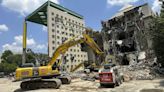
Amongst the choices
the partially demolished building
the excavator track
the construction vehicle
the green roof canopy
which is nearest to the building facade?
the green roof canopy

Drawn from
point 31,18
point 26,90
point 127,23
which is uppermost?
point 31,18

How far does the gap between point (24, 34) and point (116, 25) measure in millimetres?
26429

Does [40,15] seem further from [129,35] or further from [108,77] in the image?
[108,77]

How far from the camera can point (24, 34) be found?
28.9m

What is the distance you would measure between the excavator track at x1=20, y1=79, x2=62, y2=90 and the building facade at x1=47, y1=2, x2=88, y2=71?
4752 cm

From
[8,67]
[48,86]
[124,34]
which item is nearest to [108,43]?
[124,34]

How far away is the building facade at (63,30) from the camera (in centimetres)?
7531

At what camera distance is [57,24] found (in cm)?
8094

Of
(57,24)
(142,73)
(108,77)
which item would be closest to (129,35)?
(142,73)

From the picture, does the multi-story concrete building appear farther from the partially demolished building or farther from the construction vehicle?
the construction vehicle

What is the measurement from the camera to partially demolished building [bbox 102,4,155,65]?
42750 millimetres

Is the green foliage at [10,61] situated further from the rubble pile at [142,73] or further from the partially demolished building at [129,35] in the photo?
the rubble pile at [142,73]

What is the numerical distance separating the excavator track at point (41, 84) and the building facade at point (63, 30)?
4752 cm

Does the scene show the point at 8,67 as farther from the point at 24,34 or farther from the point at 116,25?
the point at 24,34
